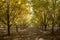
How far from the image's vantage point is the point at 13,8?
60.8 feet

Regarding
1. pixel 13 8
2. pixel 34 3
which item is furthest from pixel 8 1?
pixel 34 3

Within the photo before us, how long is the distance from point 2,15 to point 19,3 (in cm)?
284

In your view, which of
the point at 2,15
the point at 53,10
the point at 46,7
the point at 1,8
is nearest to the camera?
the point at 1,8

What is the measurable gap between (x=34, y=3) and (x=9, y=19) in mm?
5385

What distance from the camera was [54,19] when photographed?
70.6 feet

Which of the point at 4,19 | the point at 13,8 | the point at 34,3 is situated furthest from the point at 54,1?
the point at 4,19

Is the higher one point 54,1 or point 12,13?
point 54,1

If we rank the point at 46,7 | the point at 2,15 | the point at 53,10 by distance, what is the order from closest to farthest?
the point at 2,15, the point at 53,10, the point at 46,7

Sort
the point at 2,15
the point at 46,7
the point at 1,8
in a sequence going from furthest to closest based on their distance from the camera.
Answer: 1. the point at 46,7
2. the point at 2,15
3. the point at 1,8

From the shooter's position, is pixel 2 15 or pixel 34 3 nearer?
pixel 2 15

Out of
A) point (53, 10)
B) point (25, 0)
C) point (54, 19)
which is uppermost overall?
point (25, 0)

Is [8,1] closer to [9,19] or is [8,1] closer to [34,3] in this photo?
[9,19]

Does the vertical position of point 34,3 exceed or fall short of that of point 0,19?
it exceeds it

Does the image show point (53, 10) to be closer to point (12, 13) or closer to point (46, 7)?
point (46, 7)
